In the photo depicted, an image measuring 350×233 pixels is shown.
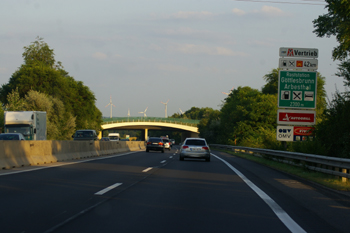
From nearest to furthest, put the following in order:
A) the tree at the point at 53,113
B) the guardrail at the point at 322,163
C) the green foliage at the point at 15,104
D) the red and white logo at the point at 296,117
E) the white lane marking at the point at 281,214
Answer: the white lane marking at the point at 281,214 < the guardrail at the point at 322,163 < the red and white logo at the point at 296,117 < the green foliage at the point at 15,104 < the tree at the point at 53,113

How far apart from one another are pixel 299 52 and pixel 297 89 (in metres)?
2.20

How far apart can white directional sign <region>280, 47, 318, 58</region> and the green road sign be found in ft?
3.47

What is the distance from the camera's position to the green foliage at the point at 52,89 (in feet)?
217

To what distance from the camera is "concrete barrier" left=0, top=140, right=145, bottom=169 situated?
16480 millimetres

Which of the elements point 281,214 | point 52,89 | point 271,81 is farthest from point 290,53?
point 271,81

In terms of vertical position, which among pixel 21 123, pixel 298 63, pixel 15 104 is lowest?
pixel 21 123

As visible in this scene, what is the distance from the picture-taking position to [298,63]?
968 inches

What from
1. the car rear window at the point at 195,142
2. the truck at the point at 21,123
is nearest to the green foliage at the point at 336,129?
the car rear window at the point at 195,142

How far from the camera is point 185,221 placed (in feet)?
22.5

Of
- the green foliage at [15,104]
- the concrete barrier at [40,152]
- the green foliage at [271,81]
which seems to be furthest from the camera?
the green foliage at [271,81]

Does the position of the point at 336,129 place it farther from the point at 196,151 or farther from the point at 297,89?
the point at 196,151

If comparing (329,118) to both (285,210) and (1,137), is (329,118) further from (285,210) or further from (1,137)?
(1,137)

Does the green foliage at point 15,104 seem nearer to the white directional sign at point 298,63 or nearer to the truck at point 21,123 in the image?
the truck at point 21,123

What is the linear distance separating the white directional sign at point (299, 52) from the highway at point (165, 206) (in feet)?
45.0
